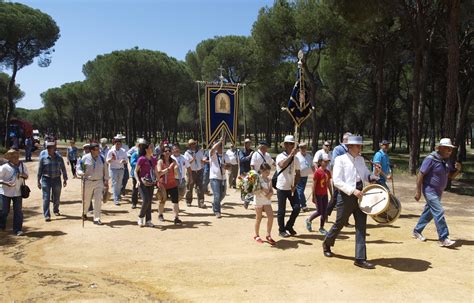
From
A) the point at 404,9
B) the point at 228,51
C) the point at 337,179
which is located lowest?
the point at 337,179

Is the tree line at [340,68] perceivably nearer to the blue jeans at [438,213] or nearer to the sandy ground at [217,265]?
the sandy ground at [217,265]

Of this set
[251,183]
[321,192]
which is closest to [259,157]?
[251,183]

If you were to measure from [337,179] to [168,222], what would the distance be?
4.70 metres

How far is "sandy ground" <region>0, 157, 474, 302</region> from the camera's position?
525cm

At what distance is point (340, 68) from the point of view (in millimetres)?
35000

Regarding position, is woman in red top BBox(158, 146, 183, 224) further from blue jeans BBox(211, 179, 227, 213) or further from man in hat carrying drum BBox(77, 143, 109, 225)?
man in hat carrying drum BBox(77, 143, 109, 225)

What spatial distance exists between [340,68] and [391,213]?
1184 inches

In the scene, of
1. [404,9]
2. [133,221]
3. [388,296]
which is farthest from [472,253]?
[404,9]

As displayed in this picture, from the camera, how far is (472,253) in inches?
276

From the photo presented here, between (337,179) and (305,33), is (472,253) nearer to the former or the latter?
(337,179)

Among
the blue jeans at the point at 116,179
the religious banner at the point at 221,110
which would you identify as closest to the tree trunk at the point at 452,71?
the religious banner at the point at 221,110

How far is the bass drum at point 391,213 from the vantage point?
6547 mm

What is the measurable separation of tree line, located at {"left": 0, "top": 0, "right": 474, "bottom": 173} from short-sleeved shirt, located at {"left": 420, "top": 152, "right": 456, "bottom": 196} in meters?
5.41

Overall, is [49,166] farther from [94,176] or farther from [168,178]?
[168,178]
